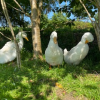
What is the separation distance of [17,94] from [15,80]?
60cm

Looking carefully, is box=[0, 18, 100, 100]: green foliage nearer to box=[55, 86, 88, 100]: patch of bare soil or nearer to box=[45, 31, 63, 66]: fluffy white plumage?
box=[55, 86, 88, 100]: patch of bare soil

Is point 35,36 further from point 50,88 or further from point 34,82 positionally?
point 50,88

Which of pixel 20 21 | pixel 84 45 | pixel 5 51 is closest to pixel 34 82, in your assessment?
pixel 84 45

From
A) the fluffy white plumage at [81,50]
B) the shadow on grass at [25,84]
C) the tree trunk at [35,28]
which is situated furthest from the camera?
the tree trunk at [35,28]

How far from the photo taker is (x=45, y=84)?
3107 millimetres

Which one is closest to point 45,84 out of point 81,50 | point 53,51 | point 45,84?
point 45,84

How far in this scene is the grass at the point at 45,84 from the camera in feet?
8.88

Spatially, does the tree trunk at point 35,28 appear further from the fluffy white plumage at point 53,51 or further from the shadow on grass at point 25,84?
the shadow on grass at point 25,84

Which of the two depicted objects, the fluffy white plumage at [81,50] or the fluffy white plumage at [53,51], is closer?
the fluffy white plumage at [53,51]

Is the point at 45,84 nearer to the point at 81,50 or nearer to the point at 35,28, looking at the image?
the point at 81,50

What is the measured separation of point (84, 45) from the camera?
13.8 ft

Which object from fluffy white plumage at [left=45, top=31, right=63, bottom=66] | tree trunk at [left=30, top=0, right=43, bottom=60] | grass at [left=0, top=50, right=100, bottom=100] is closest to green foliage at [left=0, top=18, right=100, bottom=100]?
grass at [left=0, top=50, right=100, bottom=100]

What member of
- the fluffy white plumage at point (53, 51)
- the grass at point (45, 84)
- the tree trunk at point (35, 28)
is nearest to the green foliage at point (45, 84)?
the grass at point (45, 84)

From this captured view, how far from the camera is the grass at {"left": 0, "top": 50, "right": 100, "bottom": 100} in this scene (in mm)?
2707
